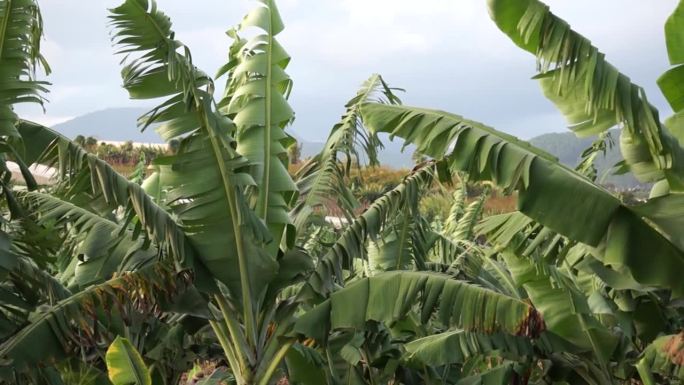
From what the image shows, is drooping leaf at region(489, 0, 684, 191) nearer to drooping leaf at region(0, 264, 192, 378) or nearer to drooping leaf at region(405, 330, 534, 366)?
drooping leaf at region(405, 330, 534, 366)

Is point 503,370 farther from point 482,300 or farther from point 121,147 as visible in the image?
point 121,147

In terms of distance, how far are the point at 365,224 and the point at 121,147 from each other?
31260mm

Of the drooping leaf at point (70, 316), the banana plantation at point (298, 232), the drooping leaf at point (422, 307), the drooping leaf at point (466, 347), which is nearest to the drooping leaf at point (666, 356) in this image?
the banana plantation at point (298, 232)

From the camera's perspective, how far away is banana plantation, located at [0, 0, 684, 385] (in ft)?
18.1

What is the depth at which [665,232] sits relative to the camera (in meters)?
5.42

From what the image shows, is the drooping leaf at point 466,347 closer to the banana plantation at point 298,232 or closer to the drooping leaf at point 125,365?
the banana plantation at point 298,232

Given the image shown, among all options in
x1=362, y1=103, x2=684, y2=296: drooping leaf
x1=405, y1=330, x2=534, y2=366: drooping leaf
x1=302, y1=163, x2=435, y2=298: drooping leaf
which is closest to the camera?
x1=362, y1=103, x2=684, y2=296: drooping leaf

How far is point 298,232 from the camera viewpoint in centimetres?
712

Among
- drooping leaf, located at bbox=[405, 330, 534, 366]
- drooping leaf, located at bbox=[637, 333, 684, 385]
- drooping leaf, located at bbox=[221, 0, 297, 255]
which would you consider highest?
drooping leaf, located at bbox=[221, 0, 297, 255]

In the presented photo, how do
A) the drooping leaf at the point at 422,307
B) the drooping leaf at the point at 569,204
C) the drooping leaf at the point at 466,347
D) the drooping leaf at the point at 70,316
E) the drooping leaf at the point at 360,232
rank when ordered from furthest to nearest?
the drooping leaf at the point at 466,347
the drooping leaf at the point at 360,232
the drooping leaf at the point at 422,307
the drooping leaf at the point at 70,316
the drooping leaf at the point at 569,204

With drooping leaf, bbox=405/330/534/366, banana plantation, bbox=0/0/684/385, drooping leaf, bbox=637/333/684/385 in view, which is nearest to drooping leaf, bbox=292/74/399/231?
banana plantation, bbox=0/0/684/385

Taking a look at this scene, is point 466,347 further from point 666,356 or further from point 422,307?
point 666,356

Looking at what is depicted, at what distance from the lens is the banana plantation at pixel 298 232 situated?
5.52 meters

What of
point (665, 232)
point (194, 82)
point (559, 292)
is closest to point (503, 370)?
point (559, 292)
